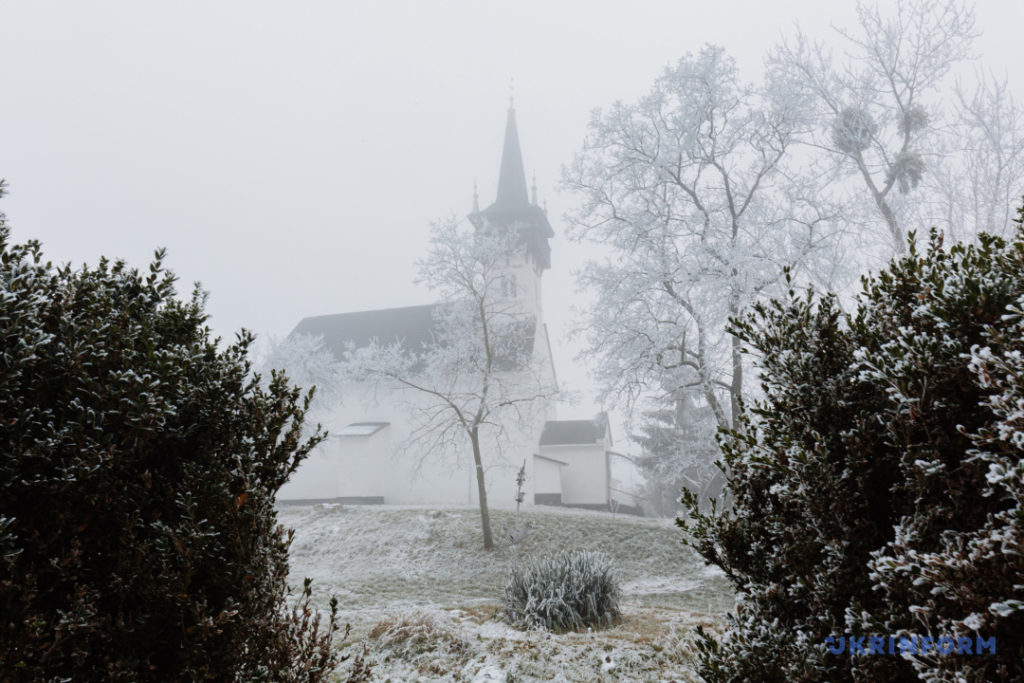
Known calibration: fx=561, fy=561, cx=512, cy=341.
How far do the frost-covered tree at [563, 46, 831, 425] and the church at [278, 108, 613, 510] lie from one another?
931 centimetres

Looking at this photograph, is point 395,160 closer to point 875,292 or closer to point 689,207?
point 689,207

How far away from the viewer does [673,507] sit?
1172 inches

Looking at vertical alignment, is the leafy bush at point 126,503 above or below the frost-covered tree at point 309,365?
below

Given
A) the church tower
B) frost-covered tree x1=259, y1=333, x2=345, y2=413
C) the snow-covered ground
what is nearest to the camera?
the snow-covered ground

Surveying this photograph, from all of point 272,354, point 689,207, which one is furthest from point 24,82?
point 689,207

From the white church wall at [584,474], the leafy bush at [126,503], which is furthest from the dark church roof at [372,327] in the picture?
the leafy bush at [126,503]

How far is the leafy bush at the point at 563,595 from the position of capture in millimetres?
6410

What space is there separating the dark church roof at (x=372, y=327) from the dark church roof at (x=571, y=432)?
8457 millimetres

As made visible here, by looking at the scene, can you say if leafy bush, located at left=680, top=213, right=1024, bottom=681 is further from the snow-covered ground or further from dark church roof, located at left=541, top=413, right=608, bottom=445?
dark church roof, located at left=541, top=413, right=608, bottom=445

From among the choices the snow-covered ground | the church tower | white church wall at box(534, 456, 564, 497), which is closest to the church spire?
the church tower

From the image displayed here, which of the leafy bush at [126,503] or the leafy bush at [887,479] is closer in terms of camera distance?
the leafy bush at [887,479]

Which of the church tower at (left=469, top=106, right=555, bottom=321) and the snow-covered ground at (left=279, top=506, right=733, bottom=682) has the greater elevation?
the church tower at (left=469, top=106, right=555, bottom=321)

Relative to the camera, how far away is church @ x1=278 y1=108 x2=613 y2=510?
26.8 meters

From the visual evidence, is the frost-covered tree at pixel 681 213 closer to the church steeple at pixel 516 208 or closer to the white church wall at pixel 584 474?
the white church wall at pixel 584 474
